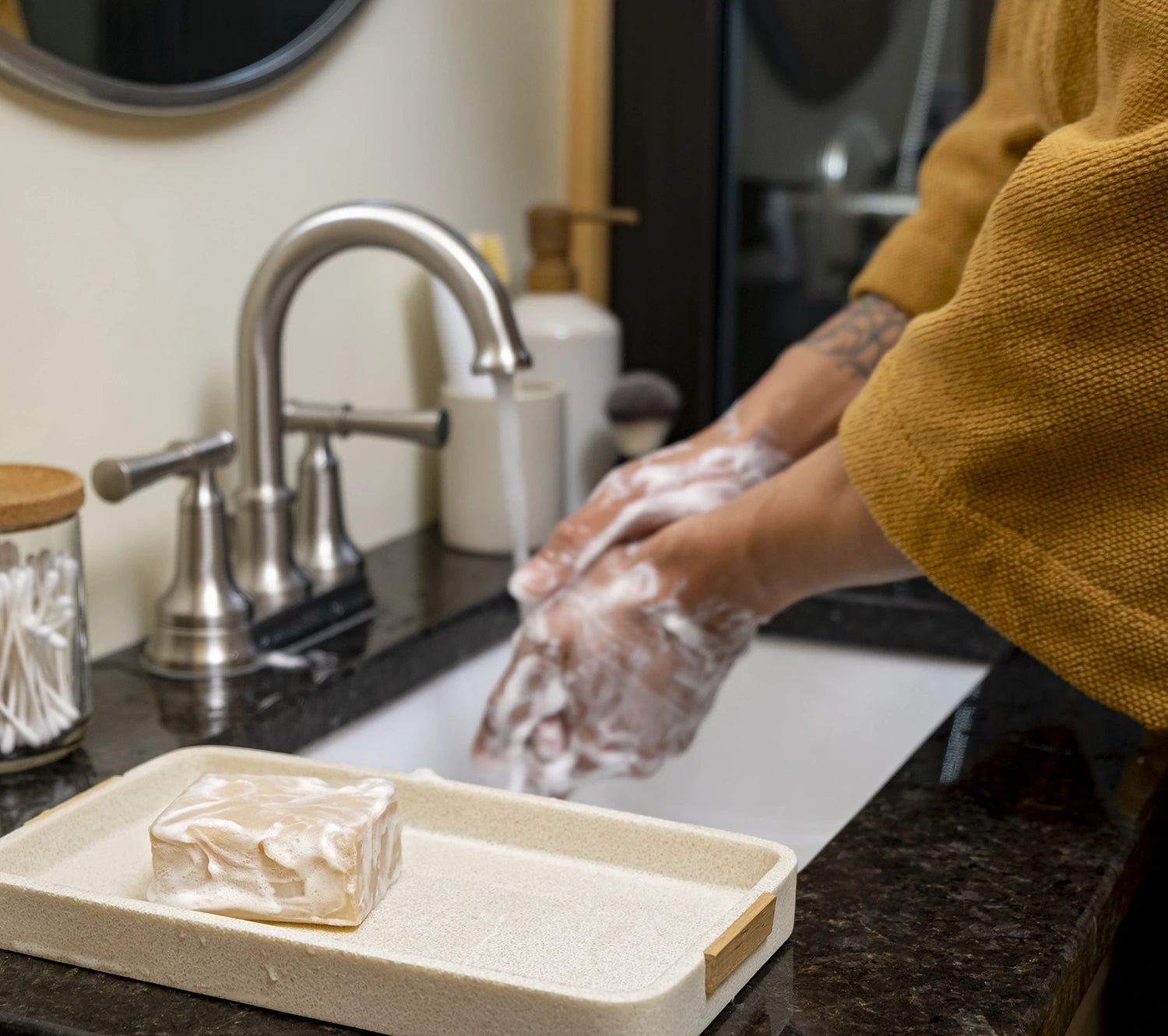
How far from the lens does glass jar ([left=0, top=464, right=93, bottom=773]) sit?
766mm

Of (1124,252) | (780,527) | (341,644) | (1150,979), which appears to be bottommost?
(1150,979)

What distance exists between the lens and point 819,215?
142 cm

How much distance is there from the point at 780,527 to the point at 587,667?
0.73 feet

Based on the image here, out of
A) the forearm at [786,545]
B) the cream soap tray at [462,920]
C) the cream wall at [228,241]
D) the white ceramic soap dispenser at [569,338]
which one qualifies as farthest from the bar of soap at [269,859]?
the white ceramic soap dispenser at [569,338]

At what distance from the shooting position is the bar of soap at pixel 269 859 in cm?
60

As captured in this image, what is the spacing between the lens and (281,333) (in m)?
1.01

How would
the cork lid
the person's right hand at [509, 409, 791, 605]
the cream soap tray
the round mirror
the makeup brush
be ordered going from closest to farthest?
the cream soap tray, the cork lid, the round mirror, the person's right hand at [509, 409, 791, 605], the makeup brush

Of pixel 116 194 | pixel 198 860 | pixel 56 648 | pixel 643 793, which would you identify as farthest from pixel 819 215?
pixel 198 860

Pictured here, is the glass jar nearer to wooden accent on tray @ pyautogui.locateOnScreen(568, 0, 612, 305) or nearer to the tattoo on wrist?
the tattoo on wrist

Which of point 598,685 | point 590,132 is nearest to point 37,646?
point 598,685

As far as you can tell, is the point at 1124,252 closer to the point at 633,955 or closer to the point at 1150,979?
the point at 633,955

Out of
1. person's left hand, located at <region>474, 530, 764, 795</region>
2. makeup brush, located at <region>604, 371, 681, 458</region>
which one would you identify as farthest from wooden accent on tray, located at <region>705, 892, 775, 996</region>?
makeup brush, located at <region>604, 371, 681, 458</region>

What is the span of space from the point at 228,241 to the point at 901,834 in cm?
67

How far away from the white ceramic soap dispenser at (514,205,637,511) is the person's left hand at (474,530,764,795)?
0.36 m
